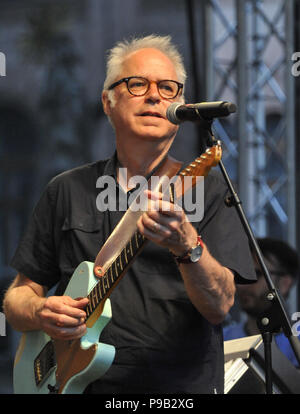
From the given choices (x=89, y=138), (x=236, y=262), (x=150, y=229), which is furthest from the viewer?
(x=89, y=138)

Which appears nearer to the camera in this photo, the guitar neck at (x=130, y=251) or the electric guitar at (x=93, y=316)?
the guitar neck at (x=130, y=251)

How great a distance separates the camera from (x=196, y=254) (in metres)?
1.90

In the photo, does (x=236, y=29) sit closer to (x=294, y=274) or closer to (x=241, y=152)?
(x=241, y=152)

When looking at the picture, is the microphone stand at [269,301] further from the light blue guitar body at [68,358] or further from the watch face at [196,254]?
the light blue guitar body at [68,358]

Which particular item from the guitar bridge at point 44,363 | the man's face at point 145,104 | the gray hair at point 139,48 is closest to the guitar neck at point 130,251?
the guitar bridge at point 44,363

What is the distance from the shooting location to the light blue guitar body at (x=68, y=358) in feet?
7.04

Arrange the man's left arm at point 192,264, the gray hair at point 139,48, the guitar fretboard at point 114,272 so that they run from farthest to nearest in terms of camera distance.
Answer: the gray hair at point 139,48 → the guitar fretboard at point 114,272 → the man's left arm at point 192,264

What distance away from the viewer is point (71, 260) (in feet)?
7.68

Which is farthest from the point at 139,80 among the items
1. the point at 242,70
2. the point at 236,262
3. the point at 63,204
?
the point at 242,70

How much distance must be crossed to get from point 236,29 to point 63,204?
221cm

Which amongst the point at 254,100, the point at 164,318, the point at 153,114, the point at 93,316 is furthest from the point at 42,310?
the point at 254,100

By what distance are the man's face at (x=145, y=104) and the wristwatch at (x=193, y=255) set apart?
515 mm

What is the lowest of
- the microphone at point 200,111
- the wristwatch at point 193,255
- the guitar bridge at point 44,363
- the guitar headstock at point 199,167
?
the guitar bridge at point 44,363
